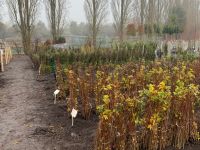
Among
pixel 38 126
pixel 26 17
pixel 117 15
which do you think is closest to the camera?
pixel 38 126

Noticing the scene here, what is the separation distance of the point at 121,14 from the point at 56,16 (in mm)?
4860

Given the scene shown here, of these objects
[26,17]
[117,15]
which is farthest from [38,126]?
[117,15]

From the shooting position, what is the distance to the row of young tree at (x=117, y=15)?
24406 millimetres

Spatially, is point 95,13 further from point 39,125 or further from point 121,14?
point 39,125

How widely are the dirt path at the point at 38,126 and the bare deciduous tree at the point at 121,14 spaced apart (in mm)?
18229

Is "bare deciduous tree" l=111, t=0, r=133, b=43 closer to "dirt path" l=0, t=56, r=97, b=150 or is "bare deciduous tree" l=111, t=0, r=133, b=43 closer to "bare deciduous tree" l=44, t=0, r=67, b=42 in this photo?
"bare deciduous tree" l=44, t=0, r=67, b=42

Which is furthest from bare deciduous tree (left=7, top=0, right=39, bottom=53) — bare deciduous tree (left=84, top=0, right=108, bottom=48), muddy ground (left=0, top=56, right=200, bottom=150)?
muddy ground (left=0, top=56, right=200, bottom=150)

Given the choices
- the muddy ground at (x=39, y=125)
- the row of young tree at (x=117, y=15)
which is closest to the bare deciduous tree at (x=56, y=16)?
the row of young tree at (x=117, y=15)

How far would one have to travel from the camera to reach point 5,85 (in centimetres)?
1084

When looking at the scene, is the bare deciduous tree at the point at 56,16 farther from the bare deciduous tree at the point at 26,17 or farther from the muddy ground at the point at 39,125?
the muddy ground at the point at 39,125

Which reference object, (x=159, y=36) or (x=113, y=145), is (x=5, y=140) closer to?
(x=113, y=145)

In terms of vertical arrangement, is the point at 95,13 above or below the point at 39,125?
above

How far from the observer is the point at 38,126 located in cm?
611

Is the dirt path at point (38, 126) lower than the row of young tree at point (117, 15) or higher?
lower
